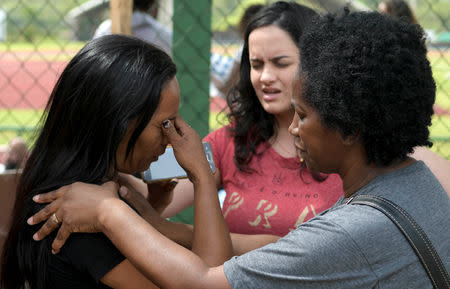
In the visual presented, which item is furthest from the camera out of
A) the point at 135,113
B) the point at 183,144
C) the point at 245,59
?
the point at 245,59

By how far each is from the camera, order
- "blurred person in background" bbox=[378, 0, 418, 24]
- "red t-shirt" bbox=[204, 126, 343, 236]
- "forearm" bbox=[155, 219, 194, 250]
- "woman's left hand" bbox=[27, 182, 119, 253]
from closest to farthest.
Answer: "woman's left hand" bbox=[27, 182, 119, 253], "forearm" bbox=[155, 219, 194, 250], "red t-shirt" bbox=[204, 126, 343, 236], "blurred person in background" bbox=[378, 0, 418, 24]

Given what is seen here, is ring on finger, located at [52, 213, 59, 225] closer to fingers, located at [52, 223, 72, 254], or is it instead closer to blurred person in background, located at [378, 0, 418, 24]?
fingers, located at [52, 223, 72, 254]

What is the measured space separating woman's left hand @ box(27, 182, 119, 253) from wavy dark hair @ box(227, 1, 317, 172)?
0.99m

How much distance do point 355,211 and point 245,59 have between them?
1.49m

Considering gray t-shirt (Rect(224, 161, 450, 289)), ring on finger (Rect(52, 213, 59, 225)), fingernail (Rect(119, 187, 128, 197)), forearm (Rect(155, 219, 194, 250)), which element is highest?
gray t-shirt (Rect(224, 161, 450, 289))

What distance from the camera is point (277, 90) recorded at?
8.12ft

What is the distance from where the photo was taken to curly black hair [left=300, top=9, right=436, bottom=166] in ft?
4.35

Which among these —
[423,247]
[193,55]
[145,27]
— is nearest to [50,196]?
[423,247]

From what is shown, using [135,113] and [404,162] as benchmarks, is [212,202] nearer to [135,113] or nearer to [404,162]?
[135,113]

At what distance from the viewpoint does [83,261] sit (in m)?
1.53

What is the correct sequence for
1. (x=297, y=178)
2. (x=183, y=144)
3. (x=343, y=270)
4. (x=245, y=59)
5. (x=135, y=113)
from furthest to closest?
(x=245, y=59) < (x=297, y=178) < (x=183, y=144) < (x=135, y=113) < (x=343, y=270)

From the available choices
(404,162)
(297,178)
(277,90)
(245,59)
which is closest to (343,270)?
(404,162)

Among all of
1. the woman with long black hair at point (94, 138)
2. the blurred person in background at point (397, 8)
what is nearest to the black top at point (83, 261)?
the woman with long black hair at point (94, 138)

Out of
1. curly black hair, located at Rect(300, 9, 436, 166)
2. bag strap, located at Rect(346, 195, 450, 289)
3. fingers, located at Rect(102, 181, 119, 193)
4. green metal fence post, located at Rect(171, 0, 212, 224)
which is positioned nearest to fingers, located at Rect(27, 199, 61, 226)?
fingers, located at Rect(102, 181, 119, 193)
